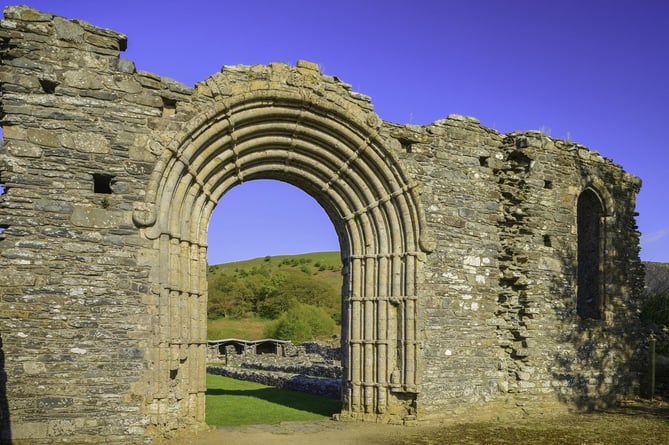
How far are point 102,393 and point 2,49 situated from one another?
483 cm

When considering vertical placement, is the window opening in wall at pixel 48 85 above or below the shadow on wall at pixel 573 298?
above

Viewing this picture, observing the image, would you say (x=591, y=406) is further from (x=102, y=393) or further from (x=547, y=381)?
(x=102, y=393)

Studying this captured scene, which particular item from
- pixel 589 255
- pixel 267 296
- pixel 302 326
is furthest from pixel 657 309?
pixel 267 296

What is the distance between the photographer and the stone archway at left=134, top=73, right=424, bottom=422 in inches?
353

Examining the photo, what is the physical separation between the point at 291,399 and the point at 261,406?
4.35 feet

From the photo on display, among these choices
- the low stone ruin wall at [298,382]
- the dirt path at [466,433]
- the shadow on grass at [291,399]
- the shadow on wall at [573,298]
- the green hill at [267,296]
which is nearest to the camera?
the dirt path at [466,433]

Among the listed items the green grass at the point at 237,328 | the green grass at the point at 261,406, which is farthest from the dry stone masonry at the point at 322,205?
the green grass at the point at 237,328

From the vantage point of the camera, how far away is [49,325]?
7.95 meters

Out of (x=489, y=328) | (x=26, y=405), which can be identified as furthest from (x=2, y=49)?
(x=489, y=328)

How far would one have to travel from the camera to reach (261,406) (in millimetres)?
12055

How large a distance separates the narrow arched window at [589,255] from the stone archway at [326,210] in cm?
481

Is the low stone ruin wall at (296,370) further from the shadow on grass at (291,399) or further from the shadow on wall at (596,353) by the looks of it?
the shadow on wall at (596,353)

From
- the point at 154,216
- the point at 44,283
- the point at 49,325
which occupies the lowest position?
the point at 49,325

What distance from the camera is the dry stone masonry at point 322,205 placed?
8031 millimetres
